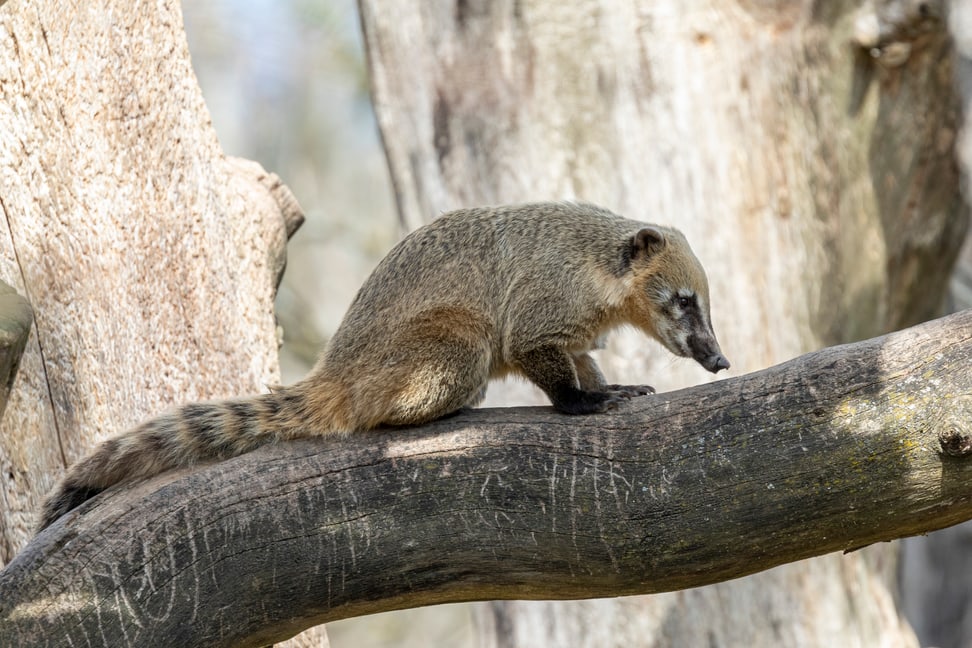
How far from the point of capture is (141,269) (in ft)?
14.5

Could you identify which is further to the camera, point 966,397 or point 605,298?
point 605,298

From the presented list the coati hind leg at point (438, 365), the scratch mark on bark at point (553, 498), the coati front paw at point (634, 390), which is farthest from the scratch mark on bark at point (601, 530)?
the coati hind leg at point (438, 365)

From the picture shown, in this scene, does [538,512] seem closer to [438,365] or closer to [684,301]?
[438,365]

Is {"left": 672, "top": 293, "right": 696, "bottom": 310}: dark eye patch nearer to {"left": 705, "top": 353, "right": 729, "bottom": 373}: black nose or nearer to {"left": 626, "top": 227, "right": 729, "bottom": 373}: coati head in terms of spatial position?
{"left": 626, "top": 227, "right": 729, "bottom": 373}: coati head

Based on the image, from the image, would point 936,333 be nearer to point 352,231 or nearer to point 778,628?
point 778,628

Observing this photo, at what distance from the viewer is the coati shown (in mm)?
3787

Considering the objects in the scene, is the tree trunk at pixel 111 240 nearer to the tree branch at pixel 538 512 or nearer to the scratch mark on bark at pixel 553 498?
the tree branch at pixel 538 512

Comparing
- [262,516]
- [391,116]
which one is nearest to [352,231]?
[391,116]

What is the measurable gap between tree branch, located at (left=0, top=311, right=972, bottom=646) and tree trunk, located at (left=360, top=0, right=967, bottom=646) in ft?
11.1

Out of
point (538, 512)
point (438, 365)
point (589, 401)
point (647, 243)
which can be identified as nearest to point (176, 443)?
point (438, 365)

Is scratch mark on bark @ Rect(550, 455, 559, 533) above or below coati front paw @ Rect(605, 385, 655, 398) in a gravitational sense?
below

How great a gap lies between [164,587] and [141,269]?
1.62 m

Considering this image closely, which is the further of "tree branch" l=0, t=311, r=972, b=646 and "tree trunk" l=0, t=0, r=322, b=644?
"tree trunk" l=0, t=0, r=322, b=644

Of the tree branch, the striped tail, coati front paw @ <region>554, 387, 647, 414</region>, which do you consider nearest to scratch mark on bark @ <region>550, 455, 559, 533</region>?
the tree branch
